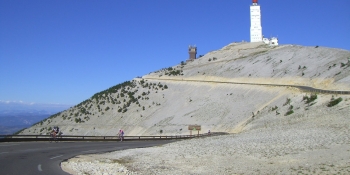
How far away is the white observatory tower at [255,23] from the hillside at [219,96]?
194 inches

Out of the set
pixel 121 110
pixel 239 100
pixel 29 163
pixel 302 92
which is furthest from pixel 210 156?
pixel 121 110

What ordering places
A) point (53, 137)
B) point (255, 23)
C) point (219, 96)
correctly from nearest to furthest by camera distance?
point (53, 137), point (219, 96), point (255, 23)

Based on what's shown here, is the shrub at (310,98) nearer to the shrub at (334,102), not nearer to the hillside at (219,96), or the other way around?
the hillside at (219,96)

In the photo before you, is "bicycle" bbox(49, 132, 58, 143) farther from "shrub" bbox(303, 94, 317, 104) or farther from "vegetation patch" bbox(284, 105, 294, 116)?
"shrub" bbox(303, 94, 317, 104)

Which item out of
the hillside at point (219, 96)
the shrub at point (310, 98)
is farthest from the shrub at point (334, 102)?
the shrub at point (310, 98)

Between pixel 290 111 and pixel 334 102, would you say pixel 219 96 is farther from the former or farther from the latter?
pixel 334 102

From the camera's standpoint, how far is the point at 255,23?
355 ft

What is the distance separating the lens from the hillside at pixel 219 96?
5097 cm

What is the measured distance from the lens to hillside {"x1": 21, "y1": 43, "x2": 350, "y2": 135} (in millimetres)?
50969

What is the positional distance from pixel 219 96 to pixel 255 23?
151 feet

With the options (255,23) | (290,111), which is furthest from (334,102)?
(255,23)

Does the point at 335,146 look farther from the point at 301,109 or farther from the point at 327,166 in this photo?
the point at 301,109

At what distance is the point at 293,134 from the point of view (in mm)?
27203

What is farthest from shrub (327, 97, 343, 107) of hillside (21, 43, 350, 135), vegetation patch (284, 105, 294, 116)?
vegetation patch (284, 105, 294, 116)
